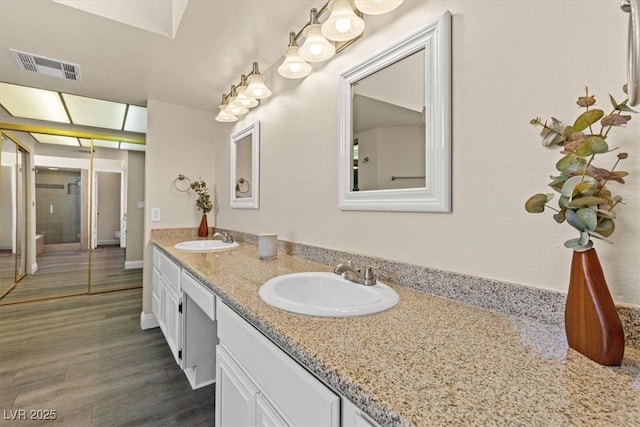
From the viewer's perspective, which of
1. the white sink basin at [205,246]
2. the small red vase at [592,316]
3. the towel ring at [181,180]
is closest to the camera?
the small red vase at [592,316]

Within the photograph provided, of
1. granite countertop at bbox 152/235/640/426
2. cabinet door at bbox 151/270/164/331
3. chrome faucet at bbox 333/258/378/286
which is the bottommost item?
cabinet door at bbox 151/270/164/331

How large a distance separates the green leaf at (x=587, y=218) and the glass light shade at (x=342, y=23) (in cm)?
102

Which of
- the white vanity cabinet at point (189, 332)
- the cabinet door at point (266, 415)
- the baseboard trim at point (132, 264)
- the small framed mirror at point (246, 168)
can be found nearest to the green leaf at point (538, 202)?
the cabinet door at point (266, 415)

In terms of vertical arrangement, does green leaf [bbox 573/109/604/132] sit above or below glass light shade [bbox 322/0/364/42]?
below

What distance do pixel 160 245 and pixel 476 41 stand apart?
236 centimetres

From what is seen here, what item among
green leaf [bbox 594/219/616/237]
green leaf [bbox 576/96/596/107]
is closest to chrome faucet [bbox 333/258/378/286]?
green leaf [bbox 594/219/616/237]

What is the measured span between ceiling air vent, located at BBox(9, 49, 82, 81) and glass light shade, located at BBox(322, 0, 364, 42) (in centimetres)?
194

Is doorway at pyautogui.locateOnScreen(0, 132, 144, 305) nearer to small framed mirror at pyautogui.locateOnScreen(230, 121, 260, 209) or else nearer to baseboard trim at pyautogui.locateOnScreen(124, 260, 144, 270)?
baseboard trim at pyautogui.locateOnScreen(124, 260, 144, 270)

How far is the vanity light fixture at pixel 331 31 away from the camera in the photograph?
1070mm

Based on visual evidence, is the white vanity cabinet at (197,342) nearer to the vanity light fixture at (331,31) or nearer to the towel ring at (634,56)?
the vanity light fixture at (331,31)

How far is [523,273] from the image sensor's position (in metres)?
0.81

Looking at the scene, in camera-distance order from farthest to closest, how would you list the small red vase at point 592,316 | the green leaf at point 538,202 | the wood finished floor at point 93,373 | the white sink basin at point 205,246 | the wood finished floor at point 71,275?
the wood finished floor at point 71,275
the white sink basin at point 205,246
the wood finished floor at point 93,373
the green leaf at point 538,202
the small red vase at point 592,316

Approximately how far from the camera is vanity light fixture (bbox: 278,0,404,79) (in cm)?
107

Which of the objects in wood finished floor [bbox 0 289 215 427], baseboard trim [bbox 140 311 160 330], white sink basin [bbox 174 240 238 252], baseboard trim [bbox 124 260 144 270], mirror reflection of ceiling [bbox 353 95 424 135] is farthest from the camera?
baseboard trim [bbox 124 260 144 270]
